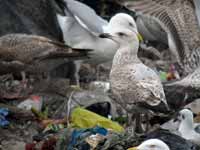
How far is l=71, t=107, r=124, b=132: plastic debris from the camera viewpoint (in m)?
7.63

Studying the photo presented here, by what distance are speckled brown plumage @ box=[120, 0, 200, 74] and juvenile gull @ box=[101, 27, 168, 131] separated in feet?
3.85

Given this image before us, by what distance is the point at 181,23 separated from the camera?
9.02 m

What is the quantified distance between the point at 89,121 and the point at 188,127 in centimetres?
81

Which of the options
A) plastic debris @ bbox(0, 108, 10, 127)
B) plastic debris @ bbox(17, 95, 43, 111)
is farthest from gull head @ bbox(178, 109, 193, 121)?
plastic debris @ bbox(0, 108, 10, 127)

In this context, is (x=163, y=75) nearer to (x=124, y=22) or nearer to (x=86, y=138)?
(x=124, y=22)

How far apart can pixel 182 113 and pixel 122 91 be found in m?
0.66

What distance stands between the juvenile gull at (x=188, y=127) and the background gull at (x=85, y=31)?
66.5 inches

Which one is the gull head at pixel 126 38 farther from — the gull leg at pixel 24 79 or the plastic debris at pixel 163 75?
the plastic debris at pixel 163 75

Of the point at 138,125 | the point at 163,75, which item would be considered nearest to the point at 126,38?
the point at 138,125

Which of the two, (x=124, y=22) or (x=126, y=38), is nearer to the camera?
(x=126, y=38)

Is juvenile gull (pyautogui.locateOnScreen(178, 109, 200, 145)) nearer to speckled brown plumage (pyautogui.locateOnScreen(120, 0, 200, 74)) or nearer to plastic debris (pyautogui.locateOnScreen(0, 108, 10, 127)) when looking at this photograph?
speckled brown plumage (pyautogui.locateOnScreen(120, 0, 200, 74))

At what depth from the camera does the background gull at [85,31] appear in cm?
930

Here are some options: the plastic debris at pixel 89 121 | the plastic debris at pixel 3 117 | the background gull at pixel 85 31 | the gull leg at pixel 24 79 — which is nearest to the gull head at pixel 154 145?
the plastic debris at pixel 89 121

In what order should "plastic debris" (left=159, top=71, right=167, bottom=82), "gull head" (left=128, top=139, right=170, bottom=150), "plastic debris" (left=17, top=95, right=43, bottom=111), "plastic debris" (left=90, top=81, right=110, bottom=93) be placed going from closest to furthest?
"gull head" (left=128, top=139, right=170, bottom=150)
"plastic debris" (left=17, top=95, right=43, bottom=111)
"plastic debris" (left=90, top=81, right=110, bottom=93)
"plastic debris" (left=159, top=71, right=167, bottom=82)
